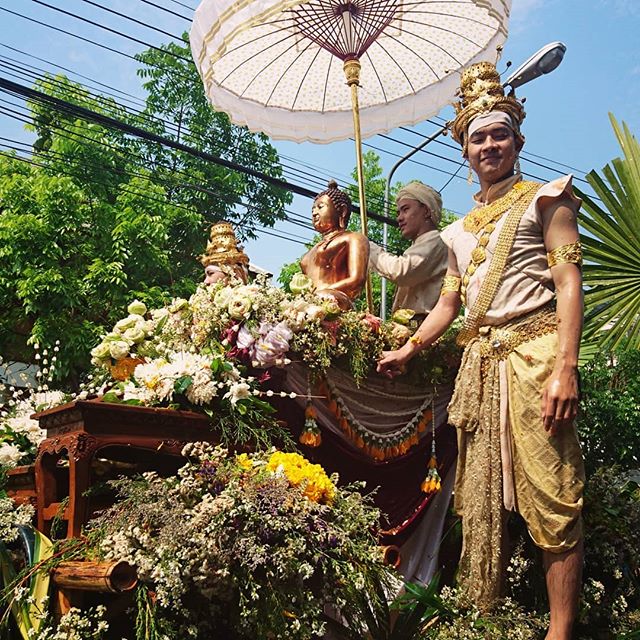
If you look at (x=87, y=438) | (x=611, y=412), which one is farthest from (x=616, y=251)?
(x=87, y=438)

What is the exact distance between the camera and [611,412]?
290 inches

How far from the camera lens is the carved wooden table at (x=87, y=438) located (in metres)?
3.07

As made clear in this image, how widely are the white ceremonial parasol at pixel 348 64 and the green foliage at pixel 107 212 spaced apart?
617cm

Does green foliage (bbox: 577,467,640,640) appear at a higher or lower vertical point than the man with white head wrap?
lower

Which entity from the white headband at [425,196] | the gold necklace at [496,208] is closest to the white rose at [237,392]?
the gold necklace at [496,208]

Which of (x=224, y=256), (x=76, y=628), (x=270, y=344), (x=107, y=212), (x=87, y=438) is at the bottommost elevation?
(x=76, y=628)

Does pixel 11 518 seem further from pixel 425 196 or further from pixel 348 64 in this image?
pixel 348 64

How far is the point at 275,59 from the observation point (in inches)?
233

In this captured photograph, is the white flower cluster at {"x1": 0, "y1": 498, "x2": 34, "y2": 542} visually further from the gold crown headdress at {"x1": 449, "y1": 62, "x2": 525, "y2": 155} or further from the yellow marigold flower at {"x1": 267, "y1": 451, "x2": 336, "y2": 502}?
the gold crown headdress at {"x1": 449, "y1": 62, "x2": 525, "y2": 155}

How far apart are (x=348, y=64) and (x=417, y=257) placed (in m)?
1.79

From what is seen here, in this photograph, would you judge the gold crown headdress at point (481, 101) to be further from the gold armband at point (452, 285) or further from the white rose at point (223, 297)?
the white rose at point (223, 297)

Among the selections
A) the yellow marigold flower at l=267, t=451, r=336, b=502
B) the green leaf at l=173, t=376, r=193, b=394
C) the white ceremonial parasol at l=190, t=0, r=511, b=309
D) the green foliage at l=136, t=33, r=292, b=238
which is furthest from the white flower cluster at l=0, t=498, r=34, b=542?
the green foliage at l=136, t=33, r=292, b=238

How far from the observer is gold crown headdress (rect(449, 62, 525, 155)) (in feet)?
12.8

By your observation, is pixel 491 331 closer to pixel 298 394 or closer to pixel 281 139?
pixel 298 394
